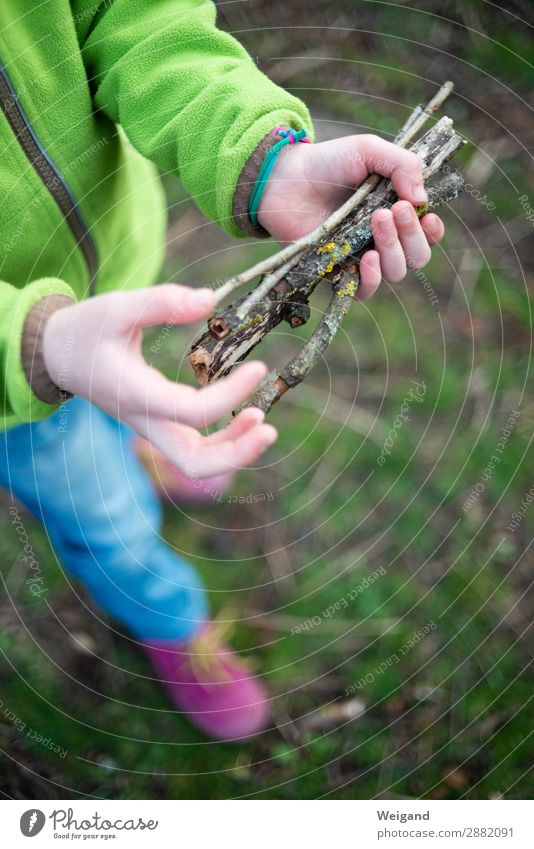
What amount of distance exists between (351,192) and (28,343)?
1.43 feet

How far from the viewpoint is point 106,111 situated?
0.95 m

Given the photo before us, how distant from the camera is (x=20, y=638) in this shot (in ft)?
4.21

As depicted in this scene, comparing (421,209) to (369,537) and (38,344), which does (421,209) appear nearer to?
(38,344)

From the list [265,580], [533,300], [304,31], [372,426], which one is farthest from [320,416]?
[304,31]

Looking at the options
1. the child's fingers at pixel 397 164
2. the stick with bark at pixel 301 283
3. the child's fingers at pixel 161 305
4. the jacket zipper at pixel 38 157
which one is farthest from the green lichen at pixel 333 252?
the jacket zipper at pixel 38 157

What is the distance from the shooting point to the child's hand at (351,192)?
802 millimetres

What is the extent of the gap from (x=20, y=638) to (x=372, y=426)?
0.79 meters

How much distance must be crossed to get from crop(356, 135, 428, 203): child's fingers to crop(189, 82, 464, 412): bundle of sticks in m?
0.02

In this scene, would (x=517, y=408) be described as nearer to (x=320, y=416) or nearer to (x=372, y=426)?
(x=372, y=426)

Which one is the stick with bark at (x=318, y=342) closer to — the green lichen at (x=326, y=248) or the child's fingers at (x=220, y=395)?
the green lichen at (x=326, y=248)

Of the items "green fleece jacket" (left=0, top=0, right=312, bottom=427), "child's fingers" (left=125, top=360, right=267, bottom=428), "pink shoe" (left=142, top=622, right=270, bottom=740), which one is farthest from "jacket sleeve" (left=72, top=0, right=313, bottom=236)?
"pink shoe" (left=142, top=622, right=270, bottom=740)
